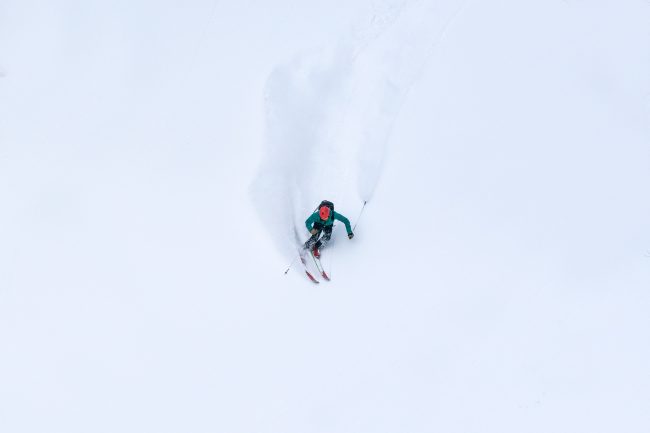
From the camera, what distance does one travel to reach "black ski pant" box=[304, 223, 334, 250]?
11.2 meters

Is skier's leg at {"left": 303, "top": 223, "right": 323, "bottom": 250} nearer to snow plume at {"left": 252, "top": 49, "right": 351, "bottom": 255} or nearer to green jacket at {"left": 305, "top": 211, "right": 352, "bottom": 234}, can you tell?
green jacket at {"left": 305, "top": 211, "right": 352, "bottom": 234}

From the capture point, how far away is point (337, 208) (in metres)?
12.2

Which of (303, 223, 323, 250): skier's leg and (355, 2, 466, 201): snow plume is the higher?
(355, 2, 466, 201): snow plume

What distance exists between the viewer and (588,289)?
34.2 ft

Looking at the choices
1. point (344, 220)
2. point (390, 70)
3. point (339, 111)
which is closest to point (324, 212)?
point (344, 220)

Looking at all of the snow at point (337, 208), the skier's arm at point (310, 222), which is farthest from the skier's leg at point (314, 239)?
the snow at point (337, 208)

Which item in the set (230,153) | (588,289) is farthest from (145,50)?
(588,289)

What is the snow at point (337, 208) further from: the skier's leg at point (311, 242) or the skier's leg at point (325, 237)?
the skier's leg at point (311, 242)

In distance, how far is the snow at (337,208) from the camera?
Result: 9.41 meters

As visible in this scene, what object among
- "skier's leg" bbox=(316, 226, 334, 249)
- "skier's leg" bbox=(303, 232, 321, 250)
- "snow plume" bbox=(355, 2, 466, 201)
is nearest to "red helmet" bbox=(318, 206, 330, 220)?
"skier's leg" bbox=(316, 226, 334, 249)

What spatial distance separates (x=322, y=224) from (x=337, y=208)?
117cm

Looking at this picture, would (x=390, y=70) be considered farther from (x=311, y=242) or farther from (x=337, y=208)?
(x=311, y=242)

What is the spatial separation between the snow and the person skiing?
374mm

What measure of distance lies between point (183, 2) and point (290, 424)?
12459 mm
